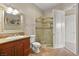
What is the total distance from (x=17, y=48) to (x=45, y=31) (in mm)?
527

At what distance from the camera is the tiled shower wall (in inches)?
93.6

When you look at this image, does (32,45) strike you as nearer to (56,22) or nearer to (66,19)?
(56,22)

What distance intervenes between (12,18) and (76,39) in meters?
1.06

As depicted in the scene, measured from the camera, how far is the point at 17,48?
240 centimetres

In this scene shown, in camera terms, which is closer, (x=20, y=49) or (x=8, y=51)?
(x=8, y=51)

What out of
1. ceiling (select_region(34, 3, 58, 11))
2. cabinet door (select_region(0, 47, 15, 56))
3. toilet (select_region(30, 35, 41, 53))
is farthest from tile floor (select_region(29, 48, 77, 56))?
ceiling (select_region(34, 3, 58, 11))

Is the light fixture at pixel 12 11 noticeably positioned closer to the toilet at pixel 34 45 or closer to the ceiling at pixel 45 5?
the ceiling at pixel 45 5

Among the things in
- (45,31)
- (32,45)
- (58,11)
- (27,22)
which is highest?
(58,11)

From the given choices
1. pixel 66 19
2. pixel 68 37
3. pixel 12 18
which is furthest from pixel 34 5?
pixel 68 37

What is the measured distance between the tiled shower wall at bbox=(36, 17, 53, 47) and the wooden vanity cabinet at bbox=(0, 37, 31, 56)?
0.21 meters

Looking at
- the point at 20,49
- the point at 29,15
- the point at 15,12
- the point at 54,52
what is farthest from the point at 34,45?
the point at 15,12

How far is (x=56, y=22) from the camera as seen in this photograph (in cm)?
240

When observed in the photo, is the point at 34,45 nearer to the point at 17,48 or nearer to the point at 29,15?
the point at 17,48

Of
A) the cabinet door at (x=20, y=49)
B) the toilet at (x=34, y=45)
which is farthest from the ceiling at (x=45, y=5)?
the cabinet door at (x=20, y=49)
